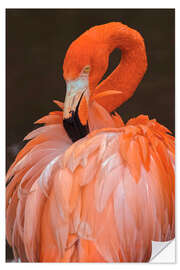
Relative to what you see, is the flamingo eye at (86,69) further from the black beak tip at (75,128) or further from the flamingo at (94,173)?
the black beak tip at (75,128)

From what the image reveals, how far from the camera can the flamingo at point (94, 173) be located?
153 centimetres

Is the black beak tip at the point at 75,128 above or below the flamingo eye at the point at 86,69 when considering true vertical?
below

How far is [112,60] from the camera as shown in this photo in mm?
1671

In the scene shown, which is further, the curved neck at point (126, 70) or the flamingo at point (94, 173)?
the curved neck at point (126, 70)

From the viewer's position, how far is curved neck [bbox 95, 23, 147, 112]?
1.66 m

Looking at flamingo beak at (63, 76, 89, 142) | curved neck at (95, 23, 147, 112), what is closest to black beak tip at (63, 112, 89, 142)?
flamingo beak at (63, 76, 89, 142)

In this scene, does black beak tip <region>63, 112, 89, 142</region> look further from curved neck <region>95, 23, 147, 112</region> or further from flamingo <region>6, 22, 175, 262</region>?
curved neck <region>95, 23, 147, 112</region>

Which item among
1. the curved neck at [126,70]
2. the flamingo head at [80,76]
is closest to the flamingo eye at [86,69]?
the flamingo head at [80,76]

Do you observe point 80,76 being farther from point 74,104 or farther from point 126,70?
point 126,70

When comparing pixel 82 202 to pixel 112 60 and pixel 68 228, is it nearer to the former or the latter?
pixel 68 228

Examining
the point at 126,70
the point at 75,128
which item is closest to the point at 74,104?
the point at 75,128
